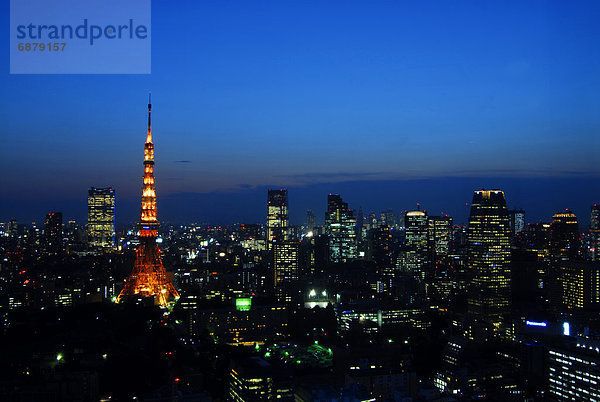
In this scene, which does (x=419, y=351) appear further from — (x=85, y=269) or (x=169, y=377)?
(x=85, y=269)

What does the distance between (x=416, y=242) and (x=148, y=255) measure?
1113cm

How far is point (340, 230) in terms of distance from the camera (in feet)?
71.4

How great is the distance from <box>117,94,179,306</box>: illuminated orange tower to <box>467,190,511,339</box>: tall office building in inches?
226

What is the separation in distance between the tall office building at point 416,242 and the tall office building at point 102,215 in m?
9.89

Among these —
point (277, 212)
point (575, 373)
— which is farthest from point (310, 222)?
point (575, 373)

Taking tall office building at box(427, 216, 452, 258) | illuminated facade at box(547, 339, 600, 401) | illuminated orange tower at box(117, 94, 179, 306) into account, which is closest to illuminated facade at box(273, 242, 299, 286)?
tall office building at box(427, 216, 452, 258)

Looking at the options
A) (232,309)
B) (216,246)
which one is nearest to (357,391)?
(232,309)

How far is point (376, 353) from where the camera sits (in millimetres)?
7520

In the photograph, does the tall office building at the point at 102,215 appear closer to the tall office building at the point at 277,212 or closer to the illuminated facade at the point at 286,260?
the tall office building at the point at 277,212

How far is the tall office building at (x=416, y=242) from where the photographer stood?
691 inches

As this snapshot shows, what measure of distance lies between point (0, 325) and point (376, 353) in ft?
16.6

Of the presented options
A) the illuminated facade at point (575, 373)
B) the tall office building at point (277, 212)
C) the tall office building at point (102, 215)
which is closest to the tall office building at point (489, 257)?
the illuminated facade at point (575, 373)

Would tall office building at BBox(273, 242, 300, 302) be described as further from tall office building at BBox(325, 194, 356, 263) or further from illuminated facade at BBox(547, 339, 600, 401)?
illuminated facade at BBox(547, 339, 600, 401)

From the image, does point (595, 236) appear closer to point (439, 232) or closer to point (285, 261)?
point (439, 232)
